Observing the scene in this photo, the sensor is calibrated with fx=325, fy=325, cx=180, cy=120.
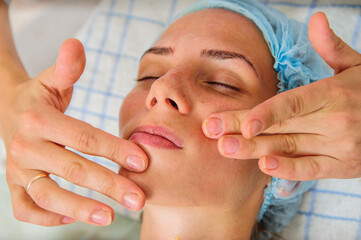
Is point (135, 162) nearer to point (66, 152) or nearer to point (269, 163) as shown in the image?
point (66, 152)

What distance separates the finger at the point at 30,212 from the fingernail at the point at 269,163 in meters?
0.60

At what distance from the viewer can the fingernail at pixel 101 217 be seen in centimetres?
84

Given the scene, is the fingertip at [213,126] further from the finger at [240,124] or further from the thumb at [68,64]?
the thumb at [68,64]

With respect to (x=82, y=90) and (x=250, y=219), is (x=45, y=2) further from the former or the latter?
(x=250, y=219)

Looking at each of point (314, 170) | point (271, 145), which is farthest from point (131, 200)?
point (314, 170)

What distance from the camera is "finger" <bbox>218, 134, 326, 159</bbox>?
827 millimetres

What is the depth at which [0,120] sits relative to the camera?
3.51 ft

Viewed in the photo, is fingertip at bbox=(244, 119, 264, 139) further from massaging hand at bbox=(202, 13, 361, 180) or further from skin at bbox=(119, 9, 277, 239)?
skin at bbox=(119, 9, 277, 239)

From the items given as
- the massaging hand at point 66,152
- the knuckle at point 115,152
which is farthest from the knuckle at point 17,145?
the knuckle at point 115,152

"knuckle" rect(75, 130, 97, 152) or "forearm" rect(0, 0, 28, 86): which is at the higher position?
"forearm" rect(0, 0, 28, 86)

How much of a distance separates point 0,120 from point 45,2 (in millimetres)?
1440

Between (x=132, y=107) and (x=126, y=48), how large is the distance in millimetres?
957

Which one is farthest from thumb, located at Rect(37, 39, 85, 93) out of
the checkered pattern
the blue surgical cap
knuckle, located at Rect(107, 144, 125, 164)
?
the checkered pattern

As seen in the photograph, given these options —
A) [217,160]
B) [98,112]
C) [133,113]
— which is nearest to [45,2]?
[98,112]
